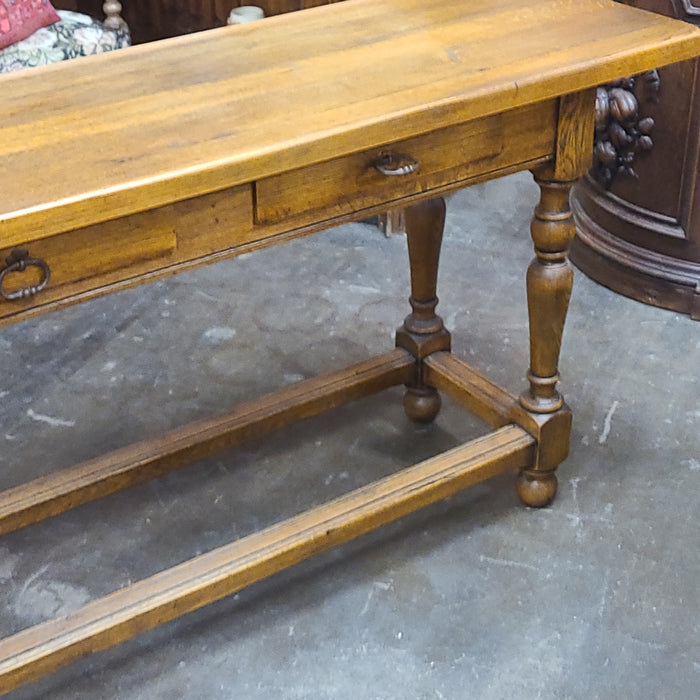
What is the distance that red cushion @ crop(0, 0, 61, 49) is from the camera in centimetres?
352

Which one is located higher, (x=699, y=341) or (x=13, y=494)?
(x=13, y=494)

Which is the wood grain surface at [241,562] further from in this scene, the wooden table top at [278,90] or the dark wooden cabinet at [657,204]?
the dark wooden cabinet at [657,204]

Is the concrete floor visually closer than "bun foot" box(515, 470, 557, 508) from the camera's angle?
Yes

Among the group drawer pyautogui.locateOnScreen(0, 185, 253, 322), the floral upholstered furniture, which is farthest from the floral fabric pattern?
drawer pyautogui.locateOnScreen(0, 185, 253, 322)

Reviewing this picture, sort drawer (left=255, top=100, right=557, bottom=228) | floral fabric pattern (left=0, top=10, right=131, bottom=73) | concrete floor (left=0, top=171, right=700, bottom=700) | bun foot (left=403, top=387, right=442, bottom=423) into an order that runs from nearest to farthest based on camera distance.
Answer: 1. drawer (left=255, top=100, right=557, bottom=228)
2. concrete floor (left=0, top=171, right=700, bottom=700)
3. bun foot (left=403, top=387, right=442, bottom=423)
4. floral fabric pattern (left=0, top=10, right=131, bottom=73)

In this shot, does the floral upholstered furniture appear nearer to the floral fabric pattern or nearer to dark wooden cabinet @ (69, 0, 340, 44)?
the floral fabric pattern

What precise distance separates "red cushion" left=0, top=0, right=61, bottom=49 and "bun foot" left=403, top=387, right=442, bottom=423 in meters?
1.88

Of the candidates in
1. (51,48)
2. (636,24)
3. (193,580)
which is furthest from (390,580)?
(51,48)

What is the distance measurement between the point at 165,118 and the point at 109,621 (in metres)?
0.81

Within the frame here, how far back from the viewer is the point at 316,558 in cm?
223

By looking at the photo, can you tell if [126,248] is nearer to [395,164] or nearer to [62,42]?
[395,164]

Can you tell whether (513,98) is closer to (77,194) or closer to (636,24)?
(636,24)

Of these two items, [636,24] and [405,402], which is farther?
[405,402]

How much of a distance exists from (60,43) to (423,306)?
71.5 inches
